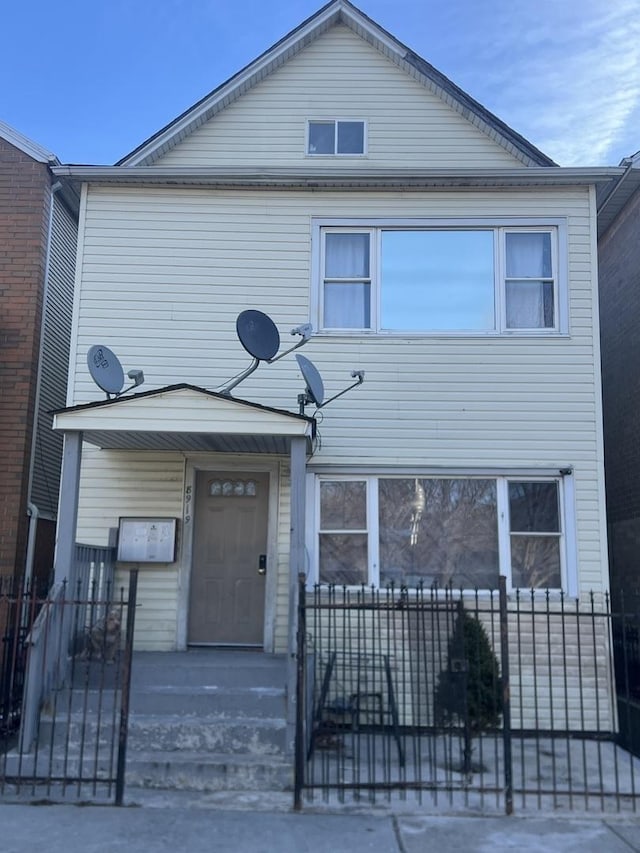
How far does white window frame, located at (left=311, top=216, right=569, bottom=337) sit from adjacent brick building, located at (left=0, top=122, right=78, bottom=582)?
3323mm

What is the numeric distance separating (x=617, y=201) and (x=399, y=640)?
7.07 m

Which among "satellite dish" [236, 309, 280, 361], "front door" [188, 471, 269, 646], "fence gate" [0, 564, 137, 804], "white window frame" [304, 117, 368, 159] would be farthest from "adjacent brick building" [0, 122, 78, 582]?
"white window frame" [304, 117, 368, 159]

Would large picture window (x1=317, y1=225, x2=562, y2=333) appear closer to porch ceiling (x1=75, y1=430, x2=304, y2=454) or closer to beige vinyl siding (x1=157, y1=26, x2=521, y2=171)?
beige vinyl siding (x1=157, y1=26, x2=521, y2=171)

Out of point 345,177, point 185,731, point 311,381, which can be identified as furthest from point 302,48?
point 185,731

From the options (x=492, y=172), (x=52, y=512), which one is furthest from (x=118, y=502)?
(x=492, y=172)

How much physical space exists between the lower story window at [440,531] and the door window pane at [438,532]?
1 centimetres

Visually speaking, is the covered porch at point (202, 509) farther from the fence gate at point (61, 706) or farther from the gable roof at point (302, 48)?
the gable roof at point (302, 48)

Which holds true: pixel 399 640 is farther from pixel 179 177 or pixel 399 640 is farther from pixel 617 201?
pixel 617 201

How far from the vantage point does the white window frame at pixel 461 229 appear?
8.99 meters

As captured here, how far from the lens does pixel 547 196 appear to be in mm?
9234

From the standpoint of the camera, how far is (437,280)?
920 centimetres

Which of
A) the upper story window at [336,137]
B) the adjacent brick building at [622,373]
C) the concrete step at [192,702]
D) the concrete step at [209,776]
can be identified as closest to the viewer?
the concrete step at [209,776]

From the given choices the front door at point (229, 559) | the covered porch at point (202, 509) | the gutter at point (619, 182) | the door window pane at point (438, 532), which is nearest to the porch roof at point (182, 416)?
the covered porch at point (202, 509)

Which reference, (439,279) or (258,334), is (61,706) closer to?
(258,334)
